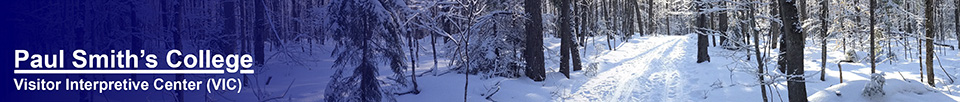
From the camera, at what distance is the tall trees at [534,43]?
510 inches

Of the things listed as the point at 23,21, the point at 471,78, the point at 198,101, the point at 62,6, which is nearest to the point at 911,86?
the point at 471,78

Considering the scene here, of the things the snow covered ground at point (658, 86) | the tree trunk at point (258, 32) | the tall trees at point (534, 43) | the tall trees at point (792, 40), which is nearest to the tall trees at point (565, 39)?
the snow covered ground at point (658, 86)

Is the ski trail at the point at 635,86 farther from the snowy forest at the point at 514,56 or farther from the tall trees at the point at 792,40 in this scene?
the tall trees at the point at 792,40

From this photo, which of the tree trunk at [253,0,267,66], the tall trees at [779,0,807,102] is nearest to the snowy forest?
the tall trees at [779,0,807,102]

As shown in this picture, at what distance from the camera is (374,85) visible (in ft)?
29.9

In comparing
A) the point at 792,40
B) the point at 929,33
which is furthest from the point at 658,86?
the point at 929,33

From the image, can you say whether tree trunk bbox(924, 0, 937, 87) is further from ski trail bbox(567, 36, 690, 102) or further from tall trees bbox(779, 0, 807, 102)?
tall trees bbox(779, 0, 807, 102)

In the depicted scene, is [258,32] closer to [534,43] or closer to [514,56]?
[514,56]

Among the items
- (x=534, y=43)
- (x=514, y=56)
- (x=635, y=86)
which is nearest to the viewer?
(x=635, y=86)

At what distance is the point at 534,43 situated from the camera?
1338cm

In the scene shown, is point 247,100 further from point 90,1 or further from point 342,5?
point 342,5

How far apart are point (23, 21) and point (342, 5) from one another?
12.0m

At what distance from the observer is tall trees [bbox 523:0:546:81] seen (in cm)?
1295

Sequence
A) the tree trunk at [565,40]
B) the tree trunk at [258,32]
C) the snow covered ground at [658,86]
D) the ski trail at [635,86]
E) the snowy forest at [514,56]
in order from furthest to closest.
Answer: the tree trunk at [258,32], the tree trunk at [565,40], the ski trail at [635,86], the snow covered ground at [658,86], the snowy forest at [514,56]
